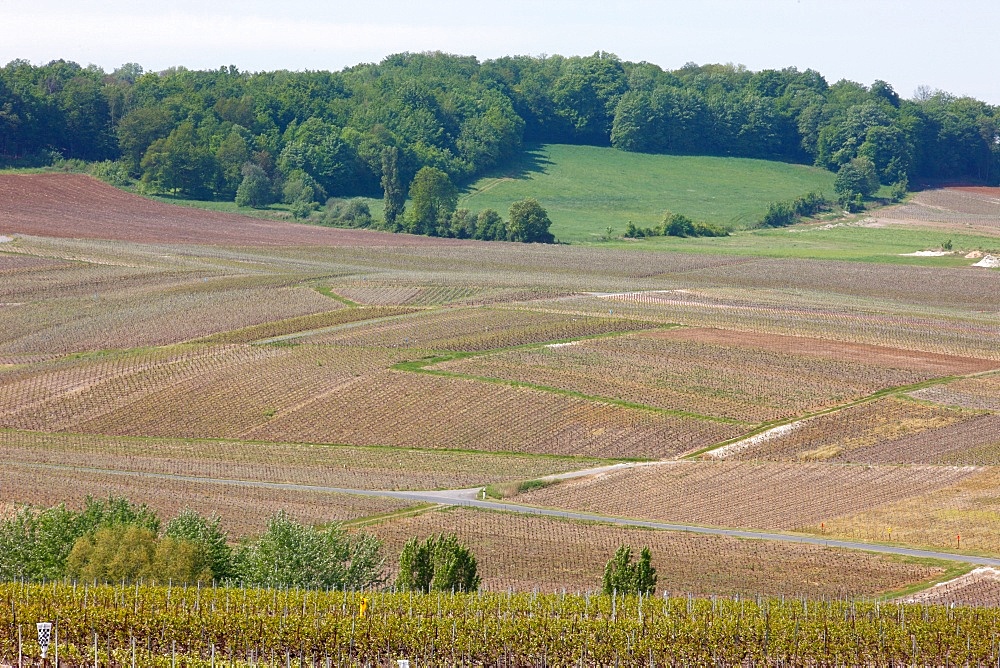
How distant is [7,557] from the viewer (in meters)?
49.7

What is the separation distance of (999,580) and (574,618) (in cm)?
1695

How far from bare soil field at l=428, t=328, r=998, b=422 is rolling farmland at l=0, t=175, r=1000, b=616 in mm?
270

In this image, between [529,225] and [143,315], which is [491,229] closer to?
[529,225]

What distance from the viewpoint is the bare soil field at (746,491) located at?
6134cm

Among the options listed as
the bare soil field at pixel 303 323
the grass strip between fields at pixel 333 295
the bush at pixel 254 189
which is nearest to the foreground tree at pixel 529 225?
the bush at pixel 254 189

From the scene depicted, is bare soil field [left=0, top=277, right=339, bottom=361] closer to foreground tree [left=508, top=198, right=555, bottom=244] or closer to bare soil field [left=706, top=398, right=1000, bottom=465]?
bare soil field [left=706, top=398, right=1000, bottom=465]

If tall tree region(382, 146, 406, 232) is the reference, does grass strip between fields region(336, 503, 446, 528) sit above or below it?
below

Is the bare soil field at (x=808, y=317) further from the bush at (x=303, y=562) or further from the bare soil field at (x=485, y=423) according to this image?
the bush at (x=303, y=562)

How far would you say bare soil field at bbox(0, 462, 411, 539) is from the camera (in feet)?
196

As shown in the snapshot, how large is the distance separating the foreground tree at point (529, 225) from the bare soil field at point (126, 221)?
8757mm

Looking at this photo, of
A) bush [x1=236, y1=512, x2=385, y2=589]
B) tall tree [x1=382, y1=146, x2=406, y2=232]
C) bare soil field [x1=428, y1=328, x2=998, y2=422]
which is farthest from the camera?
tall tree [x1=382, y1=146, x2=406, y2=232]

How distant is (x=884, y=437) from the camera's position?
72.3 metres

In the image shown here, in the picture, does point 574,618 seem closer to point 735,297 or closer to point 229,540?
point 229,540

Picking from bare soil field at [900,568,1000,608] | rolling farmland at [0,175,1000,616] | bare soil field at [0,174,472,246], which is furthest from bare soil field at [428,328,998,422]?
bare soil field at [0,174,472,246]
